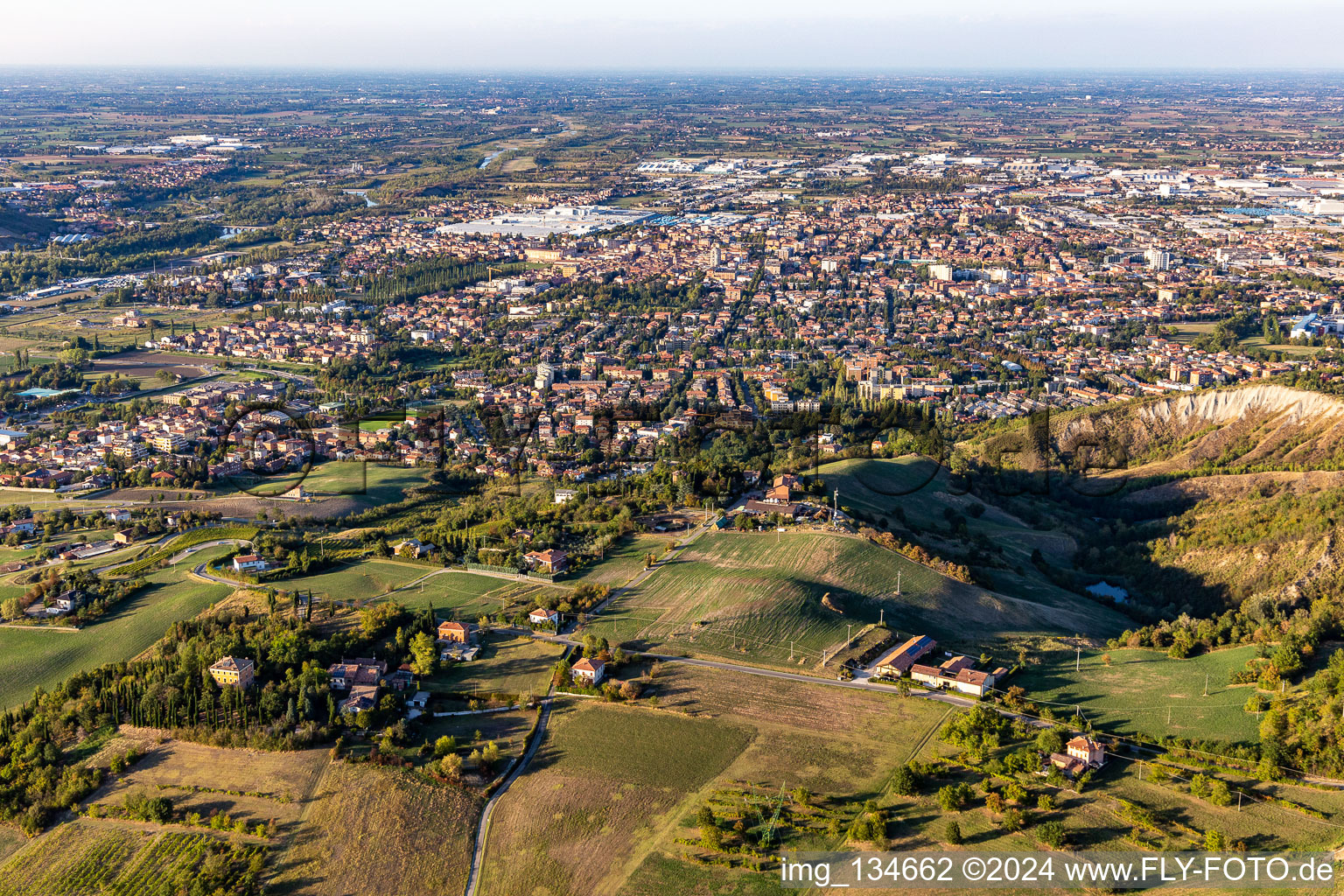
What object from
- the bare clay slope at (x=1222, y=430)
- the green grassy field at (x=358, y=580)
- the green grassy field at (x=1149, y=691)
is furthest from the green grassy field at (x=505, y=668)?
the bare clay slope at (x=1222, y=430)

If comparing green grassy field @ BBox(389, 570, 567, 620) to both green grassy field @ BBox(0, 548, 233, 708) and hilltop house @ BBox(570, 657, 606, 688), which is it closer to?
hilltop house @ BBox(570, 657, 606, 688)

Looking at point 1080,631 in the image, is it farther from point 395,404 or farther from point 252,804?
point 395,404

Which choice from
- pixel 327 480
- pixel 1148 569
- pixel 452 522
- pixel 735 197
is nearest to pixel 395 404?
pixel 327 480

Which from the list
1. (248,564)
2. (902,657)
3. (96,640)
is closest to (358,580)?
(248,564)

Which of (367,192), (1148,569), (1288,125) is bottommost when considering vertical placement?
(1148,569)

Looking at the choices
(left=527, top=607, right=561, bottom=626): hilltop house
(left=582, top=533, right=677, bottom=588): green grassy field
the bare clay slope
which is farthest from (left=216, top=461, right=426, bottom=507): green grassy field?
the bare clay slope

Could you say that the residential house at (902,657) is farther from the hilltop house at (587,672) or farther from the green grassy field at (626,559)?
the green grassy field at (626,559)

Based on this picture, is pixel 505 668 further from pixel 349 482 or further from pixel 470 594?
pixel 349 482
